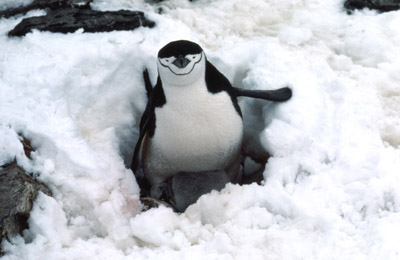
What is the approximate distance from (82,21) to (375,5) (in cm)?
181

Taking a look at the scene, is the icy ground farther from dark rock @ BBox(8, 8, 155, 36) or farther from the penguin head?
the penguin head

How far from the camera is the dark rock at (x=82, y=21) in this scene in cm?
251

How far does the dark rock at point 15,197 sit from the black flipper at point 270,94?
3.49 ft

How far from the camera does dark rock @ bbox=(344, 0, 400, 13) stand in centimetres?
289

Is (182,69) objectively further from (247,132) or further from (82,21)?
(82,21)

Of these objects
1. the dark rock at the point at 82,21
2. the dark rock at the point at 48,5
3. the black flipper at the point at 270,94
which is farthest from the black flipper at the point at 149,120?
the dark rock at the point at 48,5

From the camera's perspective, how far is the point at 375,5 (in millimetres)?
2910

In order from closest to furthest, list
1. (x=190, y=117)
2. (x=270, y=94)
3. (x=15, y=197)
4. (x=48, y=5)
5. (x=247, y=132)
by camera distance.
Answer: (x=15, y=197) → (x=190, y=117) → (x=270, y=94) → (x=247, y=132) → (x=48, y=5)

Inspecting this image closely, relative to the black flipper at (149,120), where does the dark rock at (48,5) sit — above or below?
above

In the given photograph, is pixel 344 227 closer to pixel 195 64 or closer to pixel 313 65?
pixel 195 64

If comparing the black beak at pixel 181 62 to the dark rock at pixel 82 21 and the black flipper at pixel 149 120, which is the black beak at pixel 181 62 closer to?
the black flipper at pixel 149 120

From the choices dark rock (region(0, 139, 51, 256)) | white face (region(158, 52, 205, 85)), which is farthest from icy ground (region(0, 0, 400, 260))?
white face (region(158, 52, 205, 85))

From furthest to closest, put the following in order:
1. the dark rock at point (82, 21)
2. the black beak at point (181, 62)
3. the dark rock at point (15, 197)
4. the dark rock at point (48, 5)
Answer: the dark rock at point (48, 5), the dark rock at point (82, 21), the black beak at point (181, 62), the dark rock at point (15, 197)

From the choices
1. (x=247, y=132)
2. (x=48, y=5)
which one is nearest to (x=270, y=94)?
(x=247, y=132)
